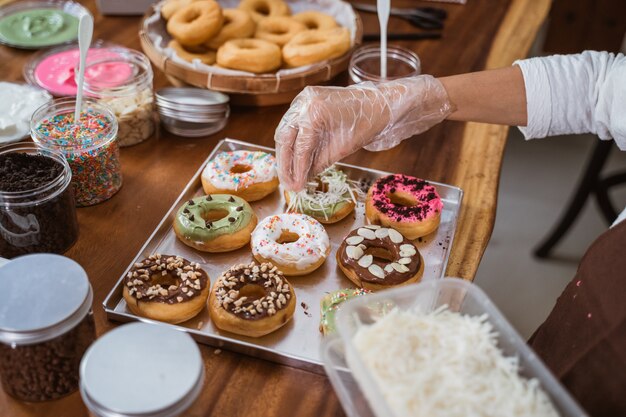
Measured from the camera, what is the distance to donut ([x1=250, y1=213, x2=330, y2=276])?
143 cm

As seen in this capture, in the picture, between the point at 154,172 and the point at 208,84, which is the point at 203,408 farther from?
the point at 208,84

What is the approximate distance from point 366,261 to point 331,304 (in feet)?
0.51

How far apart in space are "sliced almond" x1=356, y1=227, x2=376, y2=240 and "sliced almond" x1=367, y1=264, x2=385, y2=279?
0.10 metres

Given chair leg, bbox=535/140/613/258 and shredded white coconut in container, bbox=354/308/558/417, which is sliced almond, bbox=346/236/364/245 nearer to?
shredded white coconut in container, bbox=354/308/558/417

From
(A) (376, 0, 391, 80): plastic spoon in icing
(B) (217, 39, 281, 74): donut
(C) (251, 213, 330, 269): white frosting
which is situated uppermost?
(A) (376, 0, 391, 80): plastic spoon in icing

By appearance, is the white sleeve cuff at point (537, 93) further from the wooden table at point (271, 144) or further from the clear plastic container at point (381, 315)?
the clear plastic container at point (381, 315)

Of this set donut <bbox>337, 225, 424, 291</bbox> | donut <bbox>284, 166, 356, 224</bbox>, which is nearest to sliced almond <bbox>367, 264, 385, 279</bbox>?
→ donut <bbox>337, 225, 424, 291</bbox>

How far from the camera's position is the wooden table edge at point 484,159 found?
5.00 feet

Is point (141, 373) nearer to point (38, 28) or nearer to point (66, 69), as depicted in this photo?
point (66, 69)

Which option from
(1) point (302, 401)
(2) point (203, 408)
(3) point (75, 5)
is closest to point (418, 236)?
(1) point (302, 401)

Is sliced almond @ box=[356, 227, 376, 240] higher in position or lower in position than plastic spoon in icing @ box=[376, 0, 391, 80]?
lower

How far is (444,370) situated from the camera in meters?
0.85

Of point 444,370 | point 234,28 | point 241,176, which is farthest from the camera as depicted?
point 234,28

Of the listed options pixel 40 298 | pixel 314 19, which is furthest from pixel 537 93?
pixel 40 298
